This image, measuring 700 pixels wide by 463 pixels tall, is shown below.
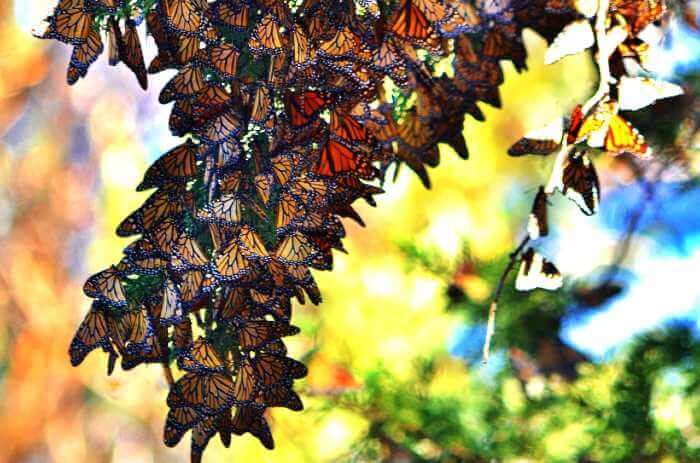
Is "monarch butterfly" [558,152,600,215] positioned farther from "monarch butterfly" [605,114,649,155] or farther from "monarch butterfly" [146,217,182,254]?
"monarch butterfly" [146,217,182,254]

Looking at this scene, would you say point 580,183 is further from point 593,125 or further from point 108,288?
point 108,288

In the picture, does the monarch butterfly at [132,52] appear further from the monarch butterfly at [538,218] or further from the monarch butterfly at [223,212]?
the monarch butterfly at [538,218]

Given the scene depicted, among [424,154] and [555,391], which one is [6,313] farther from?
[424,154]

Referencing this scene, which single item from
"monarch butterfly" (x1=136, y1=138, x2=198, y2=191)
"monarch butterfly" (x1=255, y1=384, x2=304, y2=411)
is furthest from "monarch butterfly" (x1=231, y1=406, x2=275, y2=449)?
"monarch butterfly" (x1=136, y1=138, x2=198, y2=191)

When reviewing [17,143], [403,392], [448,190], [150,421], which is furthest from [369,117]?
[17,143]

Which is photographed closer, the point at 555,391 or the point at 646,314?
the point at 555,391

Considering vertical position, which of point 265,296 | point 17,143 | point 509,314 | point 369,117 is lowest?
point 265,296

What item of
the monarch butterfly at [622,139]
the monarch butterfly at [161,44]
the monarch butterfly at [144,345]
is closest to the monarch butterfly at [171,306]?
the monarch butterfly at [144,345]
